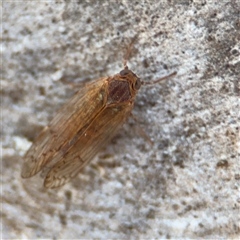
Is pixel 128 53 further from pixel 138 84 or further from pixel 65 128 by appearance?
pixel 65 128

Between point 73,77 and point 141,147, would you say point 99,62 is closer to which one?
point 73,77

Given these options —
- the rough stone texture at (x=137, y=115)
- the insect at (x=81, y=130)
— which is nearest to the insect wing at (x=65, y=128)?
the insect at (x=81, y=130)

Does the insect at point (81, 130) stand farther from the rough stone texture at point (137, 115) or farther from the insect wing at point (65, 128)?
the rough stone texture at point (137, 115)

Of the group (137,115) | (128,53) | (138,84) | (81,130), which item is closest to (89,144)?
(81,130)

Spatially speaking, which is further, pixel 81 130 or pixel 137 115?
pixel 137 115

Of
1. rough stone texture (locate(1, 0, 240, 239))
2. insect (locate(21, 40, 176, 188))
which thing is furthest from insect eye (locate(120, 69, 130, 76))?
rough stone texture (locate(1, 0, 240, 239))

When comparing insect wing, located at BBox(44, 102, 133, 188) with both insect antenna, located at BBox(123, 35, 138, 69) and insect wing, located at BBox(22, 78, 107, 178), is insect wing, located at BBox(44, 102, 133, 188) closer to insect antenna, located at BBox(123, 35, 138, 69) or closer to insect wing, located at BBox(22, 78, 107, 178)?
insect wing, located at BBox(22, 78, 107, 178)

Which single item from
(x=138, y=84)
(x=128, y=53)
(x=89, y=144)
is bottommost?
(x=89, y=144)
